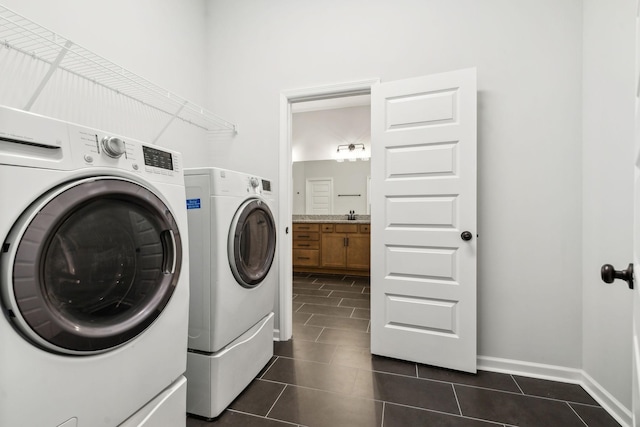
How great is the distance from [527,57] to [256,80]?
6.25ft

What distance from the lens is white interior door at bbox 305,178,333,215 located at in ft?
16.3

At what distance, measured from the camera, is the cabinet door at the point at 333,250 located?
428 centimetres

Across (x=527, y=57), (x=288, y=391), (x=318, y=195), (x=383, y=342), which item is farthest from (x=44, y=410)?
(x=318, y=195)

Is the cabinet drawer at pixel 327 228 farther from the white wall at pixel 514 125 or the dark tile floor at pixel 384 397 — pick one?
the white wall at pixel 514 125

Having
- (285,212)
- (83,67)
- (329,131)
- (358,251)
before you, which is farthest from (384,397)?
(329,131)

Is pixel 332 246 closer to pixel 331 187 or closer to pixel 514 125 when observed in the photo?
A: pixel 331 187

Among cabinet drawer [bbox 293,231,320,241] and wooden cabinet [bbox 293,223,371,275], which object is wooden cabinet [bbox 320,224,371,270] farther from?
cabinet drawer [bbox 293,231,320,241]

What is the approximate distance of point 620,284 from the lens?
4.42ft

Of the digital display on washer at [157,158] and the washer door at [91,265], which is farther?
the digital display on washer at [157,158]

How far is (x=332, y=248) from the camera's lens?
4.33 meters

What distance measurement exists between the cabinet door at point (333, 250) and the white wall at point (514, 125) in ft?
8.32

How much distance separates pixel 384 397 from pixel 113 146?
5.55 feet

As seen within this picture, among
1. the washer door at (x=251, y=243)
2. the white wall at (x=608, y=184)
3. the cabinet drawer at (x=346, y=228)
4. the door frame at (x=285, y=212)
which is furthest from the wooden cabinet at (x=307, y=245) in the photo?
the white wall at (x=608, y=184)

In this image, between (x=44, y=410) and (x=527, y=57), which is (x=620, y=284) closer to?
(x=527, y=57)
